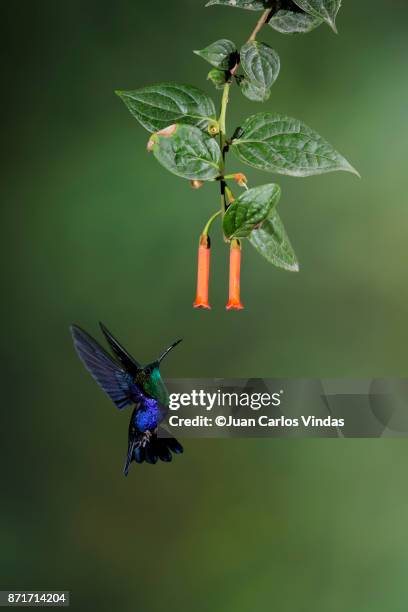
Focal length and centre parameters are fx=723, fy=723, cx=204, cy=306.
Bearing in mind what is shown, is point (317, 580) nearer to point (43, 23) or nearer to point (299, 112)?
point (299, 112)

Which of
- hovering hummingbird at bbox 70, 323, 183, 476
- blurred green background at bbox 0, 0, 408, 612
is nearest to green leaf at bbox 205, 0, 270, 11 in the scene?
hovering hummingbird at bbox 70, 323, 183, 476

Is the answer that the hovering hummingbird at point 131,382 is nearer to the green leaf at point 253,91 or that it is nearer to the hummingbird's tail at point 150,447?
the hummingbird's tail at point 150,447

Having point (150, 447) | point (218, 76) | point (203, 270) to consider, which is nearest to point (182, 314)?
point (150, 447)

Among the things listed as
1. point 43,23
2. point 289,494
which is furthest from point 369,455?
point 43,23

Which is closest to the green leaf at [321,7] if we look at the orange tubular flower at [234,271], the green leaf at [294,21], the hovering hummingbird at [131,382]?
the green leaf at [294,21]

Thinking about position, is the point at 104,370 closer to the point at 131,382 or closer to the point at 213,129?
the point at 131,382
